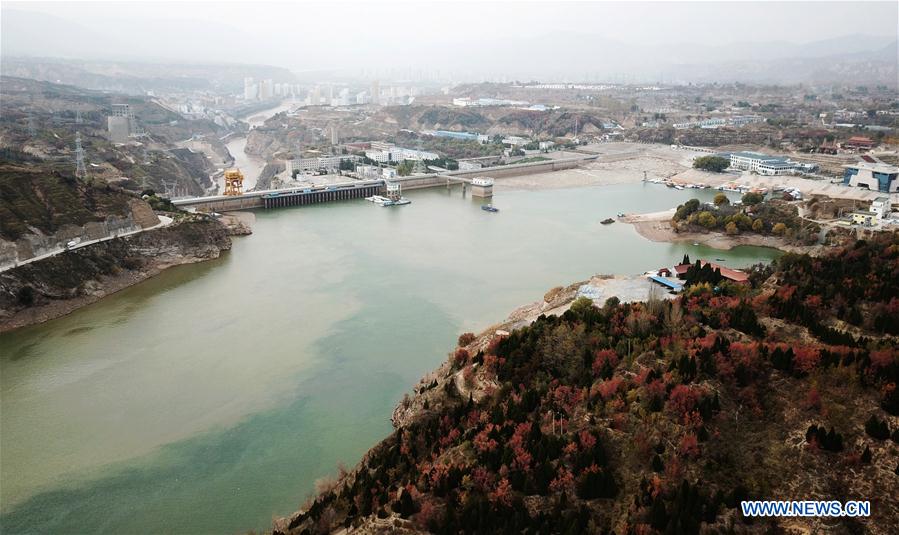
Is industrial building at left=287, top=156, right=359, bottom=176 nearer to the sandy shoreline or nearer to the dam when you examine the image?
the dam

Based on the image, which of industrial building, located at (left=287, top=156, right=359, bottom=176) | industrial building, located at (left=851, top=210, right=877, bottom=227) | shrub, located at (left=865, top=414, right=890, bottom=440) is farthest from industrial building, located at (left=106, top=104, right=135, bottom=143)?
shrub, located at (left=865, top=414, right=890, bottom=440)

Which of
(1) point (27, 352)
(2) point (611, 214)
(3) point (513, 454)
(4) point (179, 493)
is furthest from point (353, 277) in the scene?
(2) point (611, 214)

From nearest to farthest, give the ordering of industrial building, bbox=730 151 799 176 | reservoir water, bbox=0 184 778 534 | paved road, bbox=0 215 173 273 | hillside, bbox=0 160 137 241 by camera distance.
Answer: reservoir water, bbox=0 184 778 534 < paved road, bbox=0 215 173 273 < hillside, bbox=0 160 137 241 < industrial building, bbox=730 151 799 176

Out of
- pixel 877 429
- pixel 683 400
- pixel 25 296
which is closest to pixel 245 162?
pixel 25 296

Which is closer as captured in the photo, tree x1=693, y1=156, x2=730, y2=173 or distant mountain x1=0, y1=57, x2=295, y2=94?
tree x1=693, y1=156, x2=730, y2=173

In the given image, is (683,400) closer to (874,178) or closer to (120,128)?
(874,178)

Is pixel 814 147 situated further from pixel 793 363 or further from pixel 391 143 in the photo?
pixel 793 363

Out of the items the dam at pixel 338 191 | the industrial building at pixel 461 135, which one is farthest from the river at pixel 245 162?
the industrial building at pixel 461 135
